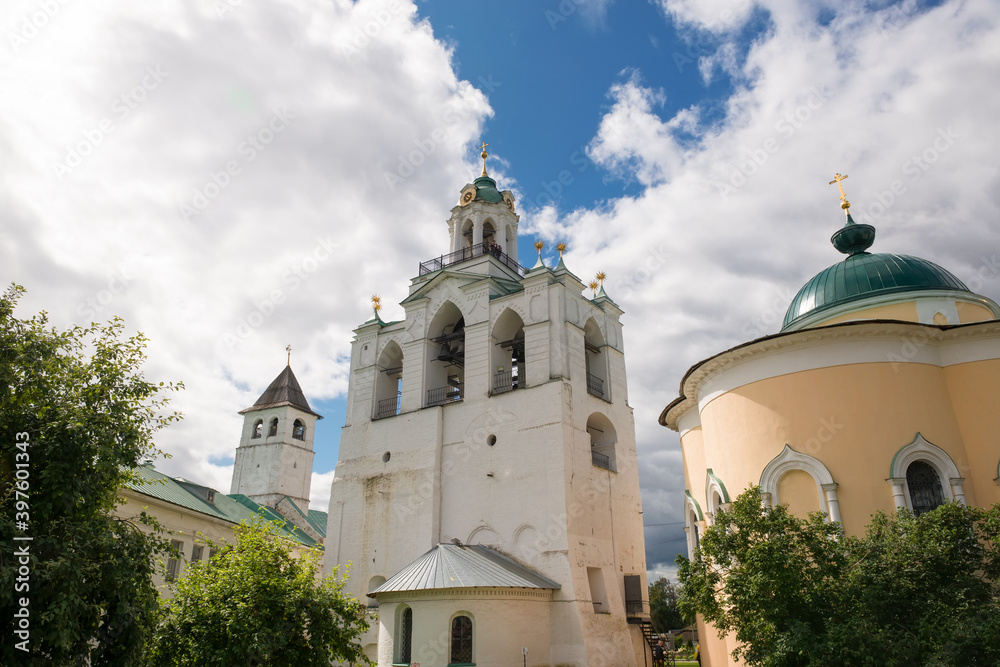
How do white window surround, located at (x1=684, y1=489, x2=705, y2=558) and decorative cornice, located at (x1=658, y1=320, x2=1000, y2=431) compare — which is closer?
decorative cornice, located at (x1=658, y1=320, x2=1000, y2=431)

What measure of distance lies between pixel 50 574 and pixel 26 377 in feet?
9.84

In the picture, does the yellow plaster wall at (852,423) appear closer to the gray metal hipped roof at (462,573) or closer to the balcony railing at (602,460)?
the gray metal hipped roof at (462,573)

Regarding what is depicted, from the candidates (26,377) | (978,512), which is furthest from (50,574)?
(978,512)

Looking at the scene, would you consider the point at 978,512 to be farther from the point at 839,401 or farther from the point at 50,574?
the point at 50,574

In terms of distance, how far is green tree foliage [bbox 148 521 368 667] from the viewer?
12.4 meters

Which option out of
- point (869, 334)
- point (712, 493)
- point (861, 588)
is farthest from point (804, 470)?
point (861, 588)

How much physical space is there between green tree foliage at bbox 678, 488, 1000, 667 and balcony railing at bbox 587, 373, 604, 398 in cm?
1379

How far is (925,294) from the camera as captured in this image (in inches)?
698

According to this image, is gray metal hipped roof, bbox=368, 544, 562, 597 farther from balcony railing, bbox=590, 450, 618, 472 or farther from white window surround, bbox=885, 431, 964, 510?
white window surround, bbox=885, 431, 964, 510

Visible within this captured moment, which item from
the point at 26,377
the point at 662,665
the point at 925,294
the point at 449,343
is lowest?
the point at 662,665

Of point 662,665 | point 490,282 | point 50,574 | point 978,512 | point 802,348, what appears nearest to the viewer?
point 50,574

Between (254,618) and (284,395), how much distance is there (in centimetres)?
3990

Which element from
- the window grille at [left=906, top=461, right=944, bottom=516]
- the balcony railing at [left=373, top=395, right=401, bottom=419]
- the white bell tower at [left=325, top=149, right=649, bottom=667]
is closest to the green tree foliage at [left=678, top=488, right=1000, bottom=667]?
the window grille at [left=906, top=461, right=944, bottom=516]

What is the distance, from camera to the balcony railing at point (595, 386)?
26094 millimetres
